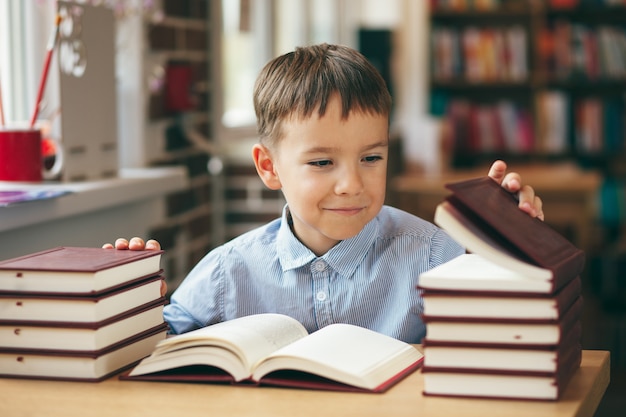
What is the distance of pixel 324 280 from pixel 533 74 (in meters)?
4.61

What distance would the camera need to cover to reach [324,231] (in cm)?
152

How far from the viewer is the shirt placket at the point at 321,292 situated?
155 cm

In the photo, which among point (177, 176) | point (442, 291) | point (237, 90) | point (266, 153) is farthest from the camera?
point (237, 90)

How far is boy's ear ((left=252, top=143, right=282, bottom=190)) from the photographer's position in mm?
1633

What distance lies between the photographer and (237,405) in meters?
1.09

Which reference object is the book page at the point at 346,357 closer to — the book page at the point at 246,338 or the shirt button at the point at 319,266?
the book page at the point at 246,338

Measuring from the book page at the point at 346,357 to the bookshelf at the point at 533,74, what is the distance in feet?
15.6

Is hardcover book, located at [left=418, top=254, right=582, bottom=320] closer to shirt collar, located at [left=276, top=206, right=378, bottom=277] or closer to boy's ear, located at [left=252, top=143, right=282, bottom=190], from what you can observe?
shirt collar, located at [left=276, top=206, right=378, bottom=277]

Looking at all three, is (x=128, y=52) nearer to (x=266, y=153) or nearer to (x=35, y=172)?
(x=35, y=172)

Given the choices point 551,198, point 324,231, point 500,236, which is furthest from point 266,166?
point 551,198

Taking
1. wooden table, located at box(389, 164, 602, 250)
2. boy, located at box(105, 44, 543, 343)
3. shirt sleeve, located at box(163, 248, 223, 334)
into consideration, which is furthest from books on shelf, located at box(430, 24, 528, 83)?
shirt sleeve, located at box(163, 248, 223, 334)

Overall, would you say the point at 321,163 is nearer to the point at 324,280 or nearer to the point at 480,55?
the point at 324,280

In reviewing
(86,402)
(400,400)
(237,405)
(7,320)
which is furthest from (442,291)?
(7,320)

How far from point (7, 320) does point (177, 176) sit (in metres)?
1.48
